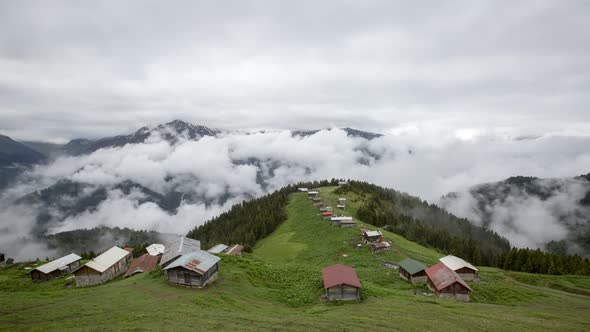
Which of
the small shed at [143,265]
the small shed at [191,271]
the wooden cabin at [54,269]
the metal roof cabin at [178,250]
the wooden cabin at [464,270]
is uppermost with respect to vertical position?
the small shed at [191,271]

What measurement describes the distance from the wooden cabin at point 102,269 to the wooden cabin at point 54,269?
14123 millimetres

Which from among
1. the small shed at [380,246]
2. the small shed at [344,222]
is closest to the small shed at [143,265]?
the small shed at [380,246]

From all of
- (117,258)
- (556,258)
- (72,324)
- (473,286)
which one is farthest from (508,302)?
(117,258)

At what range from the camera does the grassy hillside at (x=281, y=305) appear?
106 feet

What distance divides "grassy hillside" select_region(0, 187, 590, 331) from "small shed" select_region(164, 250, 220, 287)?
5.68ft

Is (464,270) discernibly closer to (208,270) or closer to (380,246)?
(380,246)

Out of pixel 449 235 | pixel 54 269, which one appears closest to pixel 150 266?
pixel 54 269

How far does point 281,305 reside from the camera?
45.7 meters

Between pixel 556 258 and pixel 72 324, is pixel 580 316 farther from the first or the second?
pixel 72 324

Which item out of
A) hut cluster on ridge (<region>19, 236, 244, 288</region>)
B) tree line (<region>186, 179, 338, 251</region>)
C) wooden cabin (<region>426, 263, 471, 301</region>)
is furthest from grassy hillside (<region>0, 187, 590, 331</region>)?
tree line (<region>186, 179, 338, 251</region>)

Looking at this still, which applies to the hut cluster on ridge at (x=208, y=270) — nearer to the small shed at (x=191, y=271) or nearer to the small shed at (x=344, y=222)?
the small shed at (x=191, y=271)

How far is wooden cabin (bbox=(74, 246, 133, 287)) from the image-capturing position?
6512 centimetres

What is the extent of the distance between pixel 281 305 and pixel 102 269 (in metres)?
47.6

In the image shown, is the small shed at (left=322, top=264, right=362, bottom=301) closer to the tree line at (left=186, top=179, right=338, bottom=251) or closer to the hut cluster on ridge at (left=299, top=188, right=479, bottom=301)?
the hut cluster on ridge at (left=299, top=188, right=479, bottom=301)
